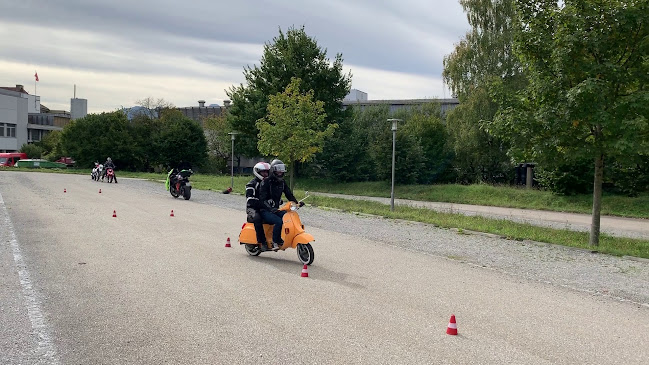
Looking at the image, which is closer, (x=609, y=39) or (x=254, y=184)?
(x=254, y=184)

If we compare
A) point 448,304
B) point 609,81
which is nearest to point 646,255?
point 609,81

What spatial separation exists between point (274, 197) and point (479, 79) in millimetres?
30331

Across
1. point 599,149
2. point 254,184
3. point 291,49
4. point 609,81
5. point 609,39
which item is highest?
point 291,49

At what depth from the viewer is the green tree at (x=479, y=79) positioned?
35.8 metres

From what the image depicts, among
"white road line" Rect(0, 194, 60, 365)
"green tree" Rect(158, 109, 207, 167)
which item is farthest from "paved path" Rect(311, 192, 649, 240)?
"green tree" Rect(158, 109, 207, 167)

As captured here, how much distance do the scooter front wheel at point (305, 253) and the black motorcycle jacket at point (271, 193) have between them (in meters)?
0.90

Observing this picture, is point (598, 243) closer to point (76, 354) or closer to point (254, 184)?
point (254, 184)

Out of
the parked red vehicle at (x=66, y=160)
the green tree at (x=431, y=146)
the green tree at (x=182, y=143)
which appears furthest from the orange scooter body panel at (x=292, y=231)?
the parked red vehicle at (x=66, y=160)

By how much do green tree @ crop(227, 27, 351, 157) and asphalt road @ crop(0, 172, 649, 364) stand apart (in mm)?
30917

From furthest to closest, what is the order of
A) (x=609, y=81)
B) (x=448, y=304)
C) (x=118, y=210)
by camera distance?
(x=118, y=210) < (x=609, y=81) < (x=448, y=304)

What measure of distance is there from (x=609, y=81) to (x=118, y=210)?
14.9 meters

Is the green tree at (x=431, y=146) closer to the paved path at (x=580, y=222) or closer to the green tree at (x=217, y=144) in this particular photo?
the paved path at (x=580, y=222)

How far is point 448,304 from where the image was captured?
698cm

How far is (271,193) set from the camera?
10.1 metres
